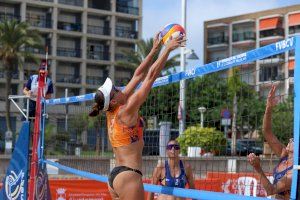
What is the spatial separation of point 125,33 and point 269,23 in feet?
66.1

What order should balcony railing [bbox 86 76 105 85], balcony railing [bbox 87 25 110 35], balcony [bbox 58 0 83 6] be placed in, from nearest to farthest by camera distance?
balcony [bbox 58 0 83 6], balcony railing [bbox 86 76 105 85], balcony railing [bbox 87 25 110 35]

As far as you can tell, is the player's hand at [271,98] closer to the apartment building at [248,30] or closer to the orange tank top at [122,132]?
the orange tank top at [122,132]

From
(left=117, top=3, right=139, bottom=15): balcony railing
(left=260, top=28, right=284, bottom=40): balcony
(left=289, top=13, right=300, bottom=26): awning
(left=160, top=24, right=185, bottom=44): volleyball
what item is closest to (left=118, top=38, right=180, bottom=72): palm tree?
(left=117, top=3, right=139, bottom=15): balcony railing

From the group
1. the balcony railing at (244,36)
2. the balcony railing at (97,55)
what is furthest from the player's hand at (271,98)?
the balcony railing at (244,36)

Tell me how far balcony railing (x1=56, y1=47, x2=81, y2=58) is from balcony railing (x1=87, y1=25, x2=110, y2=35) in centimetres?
300

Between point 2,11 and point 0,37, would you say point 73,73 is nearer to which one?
point 2,11

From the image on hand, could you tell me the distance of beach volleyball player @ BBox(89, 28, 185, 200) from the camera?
521 centimetres

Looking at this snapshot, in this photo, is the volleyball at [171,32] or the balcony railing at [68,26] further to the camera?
the balcony railing at [68,26]

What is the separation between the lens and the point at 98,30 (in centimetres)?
7056

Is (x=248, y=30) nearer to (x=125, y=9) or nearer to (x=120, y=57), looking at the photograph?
(x=125, y=9)

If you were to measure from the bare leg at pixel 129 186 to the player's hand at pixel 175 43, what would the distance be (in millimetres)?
1155

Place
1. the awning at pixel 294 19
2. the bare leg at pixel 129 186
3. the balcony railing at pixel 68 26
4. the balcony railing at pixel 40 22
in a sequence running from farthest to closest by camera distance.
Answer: the awning at pixel 294 19 → the balcony railing at pixel 68 26 → the balcony railing at pixel 40 22 → the bare leg at pixel 129 186

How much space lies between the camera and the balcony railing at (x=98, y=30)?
69938mm

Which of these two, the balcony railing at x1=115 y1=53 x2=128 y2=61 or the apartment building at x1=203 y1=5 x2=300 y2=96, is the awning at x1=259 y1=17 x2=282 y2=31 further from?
the balcony railing at x1=115 y1=53 x2=128 y2=61
